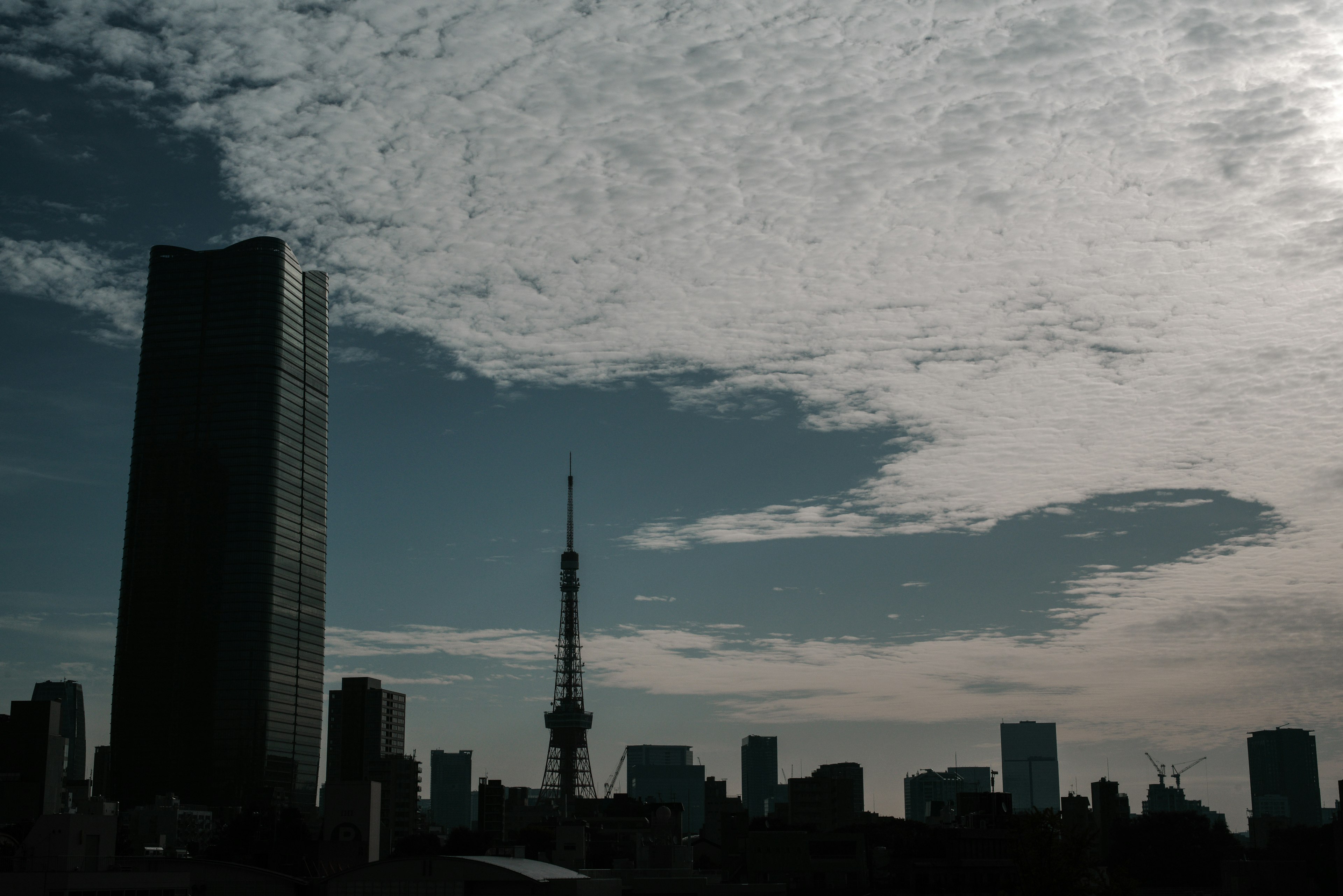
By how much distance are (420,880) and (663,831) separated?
348ft

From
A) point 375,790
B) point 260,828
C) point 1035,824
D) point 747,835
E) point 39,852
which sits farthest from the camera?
point 260,828

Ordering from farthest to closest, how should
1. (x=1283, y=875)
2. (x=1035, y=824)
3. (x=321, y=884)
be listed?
(x=1283, y=875) → (x=321, y=884) → (x=1035, y=824)

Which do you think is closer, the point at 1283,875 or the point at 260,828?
the point at 1283,875

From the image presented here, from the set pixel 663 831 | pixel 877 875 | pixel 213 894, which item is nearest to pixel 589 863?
pixel 663 831

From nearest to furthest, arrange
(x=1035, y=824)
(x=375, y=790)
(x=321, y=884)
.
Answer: (x=1035, y=824) < (x=321, y=884) < (x=375, y=790)

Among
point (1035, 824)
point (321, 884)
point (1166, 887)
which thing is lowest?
point (1166, 887)

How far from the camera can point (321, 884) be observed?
77.3 meters

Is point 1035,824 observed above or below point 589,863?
above

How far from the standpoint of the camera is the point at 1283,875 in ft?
448

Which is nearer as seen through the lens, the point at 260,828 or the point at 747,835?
the point at 747,835

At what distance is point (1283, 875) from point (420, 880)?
104529 millimetres

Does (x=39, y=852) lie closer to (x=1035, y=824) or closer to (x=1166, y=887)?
(x=1035, y=824)

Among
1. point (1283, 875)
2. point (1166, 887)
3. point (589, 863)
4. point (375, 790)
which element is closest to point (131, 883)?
point (375, 790)

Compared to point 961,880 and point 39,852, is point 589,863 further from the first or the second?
point 39,852
